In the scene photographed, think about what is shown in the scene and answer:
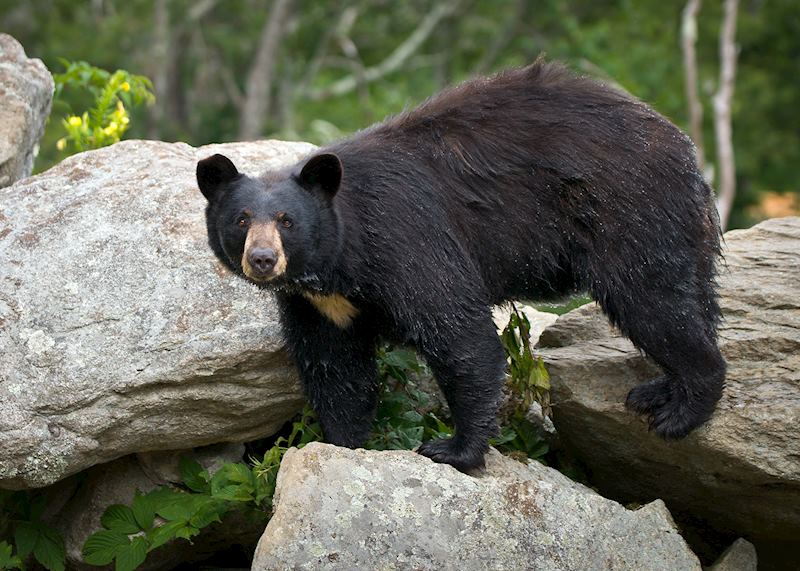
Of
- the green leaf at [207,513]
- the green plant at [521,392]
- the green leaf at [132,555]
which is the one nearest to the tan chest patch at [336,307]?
the green plant at [521,392]

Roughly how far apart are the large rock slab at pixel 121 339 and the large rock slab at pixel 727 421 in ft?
5.36

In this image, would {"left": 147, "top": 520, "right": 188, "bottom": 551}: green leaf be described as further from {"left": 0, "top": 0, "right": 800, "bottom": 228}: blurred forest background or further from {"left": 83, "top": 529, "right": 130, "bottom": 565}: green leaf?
{"left": 0, "top": 0, "right": 800, "bottom": 228}: blurred forest background

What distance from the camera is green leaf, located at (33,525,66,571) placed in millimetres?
7023

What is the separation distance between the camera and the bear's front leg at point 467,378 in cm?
633

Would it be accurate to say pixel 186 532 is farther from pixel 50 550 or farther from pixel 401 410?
pixel 401 410

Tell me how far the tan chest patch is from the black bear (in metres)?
0.01

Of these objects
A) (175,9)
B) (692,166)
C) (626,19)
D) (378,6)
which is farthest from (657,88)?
(692,166)

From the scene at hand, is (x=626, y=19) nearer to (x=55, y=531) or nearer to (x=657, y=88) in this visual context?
(x=657, y=88)

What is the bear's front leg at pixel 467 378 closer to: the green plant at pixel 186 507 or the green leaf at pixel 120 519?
the green plant at pixel 186 507

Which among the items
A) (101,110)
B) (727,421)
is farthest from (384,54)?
(727,421)

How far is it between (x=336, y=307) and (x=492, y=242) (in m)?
0.91

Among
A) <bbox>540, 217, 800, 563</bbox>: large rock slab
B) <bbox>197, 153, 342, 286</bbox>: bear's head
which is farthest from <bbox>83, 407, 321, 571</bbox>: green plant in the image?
<bbox>540, 217, 800, 563</bbox>: large rock slab

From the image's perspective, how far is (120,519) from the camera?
271 inches

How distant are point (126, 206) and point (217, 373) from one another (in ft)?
4.34
